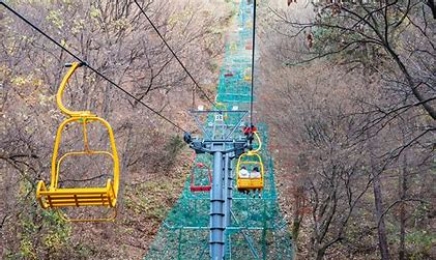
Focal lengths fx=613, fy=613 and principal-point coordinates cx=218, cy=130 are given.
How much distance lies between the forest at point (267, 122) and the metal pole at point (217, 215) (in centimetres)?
208

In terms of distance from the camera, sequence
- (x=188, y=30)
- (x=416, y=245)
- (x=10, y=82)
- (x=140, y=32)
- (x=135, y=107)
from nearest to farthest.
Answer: (x=10, y=82)
(x=416, y=245)
(x=140, y=32)
(x=135, y=107)
(x=188, y=30)

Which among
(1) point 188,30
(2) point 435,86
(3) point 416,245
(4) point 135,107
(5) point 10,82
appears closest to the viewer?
(2) point 435,86

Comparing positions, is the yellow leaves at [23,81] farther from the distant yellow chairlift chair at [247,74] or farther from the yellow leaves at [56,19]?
the distant yellow chairlift chair at [247,74]

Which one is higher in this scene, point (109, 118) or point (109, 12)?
point (109, 12)

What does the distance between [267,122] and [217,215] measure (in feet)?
16.7

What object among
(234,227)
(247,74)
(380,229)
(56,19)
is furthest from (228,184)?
(247,74)

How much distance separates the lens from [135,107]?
1977cm

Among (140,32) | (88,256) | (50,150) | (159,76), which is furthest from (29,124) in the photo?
(159,76)

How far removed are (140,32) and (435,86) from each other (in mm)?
11471

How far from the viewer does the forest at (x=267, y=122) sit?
12688 mm

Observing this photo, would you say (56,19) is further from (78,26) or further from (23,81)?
(23,81)

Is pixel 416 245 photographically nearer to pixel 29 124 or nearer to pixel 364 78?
pixel 364 78

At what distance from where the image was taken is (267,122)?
796 inches

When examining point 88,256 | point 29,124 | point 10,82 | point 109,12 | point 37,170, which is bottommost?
point 88,256
